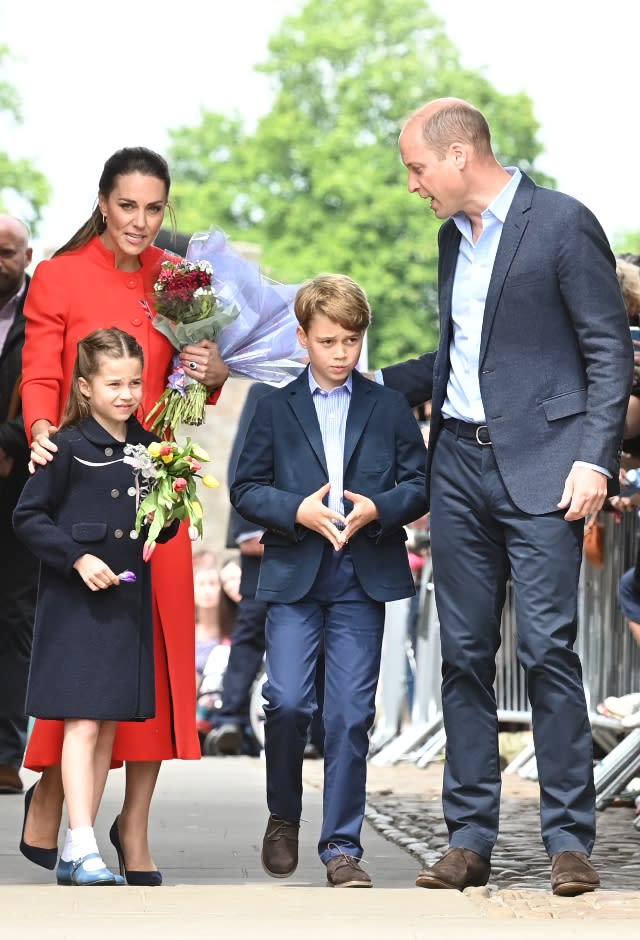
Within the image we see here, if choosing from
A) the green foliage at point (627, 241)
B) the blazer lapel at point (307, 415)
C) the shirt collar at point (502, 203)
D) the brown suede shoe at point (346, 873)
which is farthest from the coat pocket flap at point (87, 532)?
the green foliage at point (627, 241)

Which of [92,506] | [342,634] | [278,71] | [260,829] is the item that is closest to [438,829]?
[260,829]

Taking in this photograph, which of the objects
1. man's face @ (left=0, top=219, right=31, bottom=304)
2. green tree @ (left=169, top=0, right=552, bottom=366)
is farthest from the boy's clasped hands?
green tree @ (left=169, top=0, right=552, bottom=366)

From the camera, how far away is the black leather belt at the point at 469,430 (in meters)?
5.83

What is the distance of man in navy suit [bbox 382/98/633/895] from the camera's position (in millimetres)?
5656

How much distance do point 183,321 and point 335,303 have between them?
1.77 ft

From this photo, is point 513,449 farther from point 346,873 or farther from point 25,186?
point 25,186

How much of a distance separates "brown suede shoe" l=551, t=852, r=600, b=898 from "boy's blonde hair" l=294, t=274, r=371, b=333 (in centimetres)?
177

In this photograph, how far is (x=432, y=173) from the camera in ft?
19.5

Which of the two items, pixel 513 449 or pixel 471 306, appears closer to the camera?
pixel 513 449

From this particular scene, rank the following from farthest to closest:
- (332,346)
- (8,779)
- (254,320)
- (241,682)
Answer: (241,682) < (8,779) < (254,320) < (332,346)

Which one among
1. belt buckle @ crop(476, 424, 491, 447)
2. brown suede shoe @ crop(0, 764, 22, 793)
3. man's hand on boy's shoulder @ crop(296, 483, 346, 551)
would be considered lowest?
brown suede shoe @ crop(0, 764, 22, 793)

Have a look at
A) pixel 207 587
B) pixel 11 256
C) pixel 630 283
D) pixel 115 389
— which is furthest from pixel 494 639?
pixel 207 587

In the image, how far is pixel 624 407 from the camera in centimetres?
566

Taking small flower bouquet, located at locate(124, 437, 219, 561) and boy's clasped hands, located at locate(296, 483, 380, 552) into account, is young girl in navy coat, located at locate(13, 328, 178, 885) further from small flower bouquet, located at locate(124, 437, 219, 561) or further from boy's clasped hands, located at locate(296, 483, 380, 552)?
boy's clasped hands, located at locate(296, 483, 380, 552)
